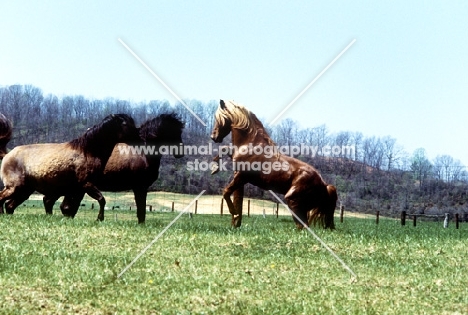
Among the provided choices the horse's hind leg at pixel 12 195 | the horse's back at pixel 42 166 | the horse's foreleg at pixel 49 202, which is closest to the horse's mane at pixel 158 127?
the horse's back at pixel 42 166

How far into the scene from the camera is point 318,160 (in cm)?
11900

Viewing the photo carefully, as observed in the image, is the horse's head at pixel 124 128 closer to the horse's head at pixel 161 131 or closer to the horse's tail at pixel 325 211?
the horse's head at pixel 161 131

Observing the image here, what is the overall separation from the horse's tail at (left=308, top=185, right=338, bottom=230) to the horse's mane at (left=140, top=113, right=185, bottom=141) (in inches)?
182

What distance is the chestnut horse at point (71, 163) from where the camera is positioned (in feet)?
50.2

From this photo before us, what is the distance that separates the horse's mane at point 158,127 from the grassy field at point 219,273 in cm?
344

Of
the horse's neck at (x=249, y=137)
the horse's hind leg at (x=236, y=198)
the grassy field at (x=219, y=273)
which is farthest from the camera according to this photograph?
the horse's neck at (x=249, y=137)

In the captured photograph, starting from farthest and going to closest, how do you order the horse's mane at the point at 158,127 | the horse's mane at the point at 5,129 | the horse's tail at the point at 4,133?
the horse's mane at the point at 5,129
the horse's tail at the point at 4,133
the horse's mane at the point at 158,127

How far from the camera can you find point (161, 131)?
1536 centimetres

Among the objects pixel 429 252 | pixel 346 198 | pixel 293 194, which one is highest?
pixel 293 194

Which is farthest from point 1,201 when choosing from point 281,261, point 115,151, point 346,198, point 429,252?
point 346,198

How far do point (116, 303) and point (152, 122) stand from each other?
9.10 m

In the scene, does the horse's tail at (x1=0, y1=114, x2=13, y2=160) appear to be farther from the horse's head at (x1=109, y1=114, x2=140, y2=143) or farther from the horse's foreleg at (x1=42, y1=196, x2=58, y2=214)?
the horse's head at (x1=109, y1=114, x2=140, y2=143)

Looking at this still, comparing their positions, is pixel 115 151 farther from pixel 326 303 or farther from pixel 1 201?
pixel 326 303

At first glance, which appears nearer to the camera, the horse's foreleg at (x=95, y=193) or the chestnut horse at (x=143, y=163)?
the horse's foreleg at (x=95, y=193)
